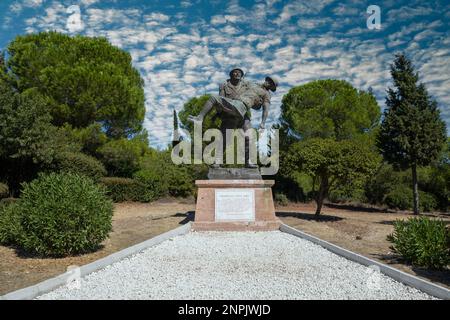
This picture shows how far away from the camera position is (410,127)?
20562mm

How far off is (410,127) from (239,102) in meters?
14.6

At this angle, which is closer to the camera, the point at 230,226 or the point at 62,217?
the point at 62,217

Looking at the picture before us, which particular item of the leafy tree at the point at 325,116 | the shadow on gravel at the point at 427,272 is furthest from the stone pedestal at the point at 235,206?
the leafy tree at the point at 325,116

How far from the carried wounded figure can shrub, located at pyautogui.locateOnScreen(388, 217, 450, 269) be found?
4767 millimetres

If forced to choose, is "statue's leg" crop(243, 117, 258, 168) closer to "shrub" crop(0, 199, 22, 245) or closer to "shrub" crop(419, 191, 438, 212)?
"shrub" crop(0, 199, 22, 245)

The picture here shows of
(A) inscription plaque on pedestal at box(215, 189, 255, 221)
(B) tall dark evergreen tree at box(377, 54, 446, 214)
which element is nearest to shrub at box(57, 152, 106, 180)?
(A) inscription plaque on pedestal at box(215, 189, 255, 221)

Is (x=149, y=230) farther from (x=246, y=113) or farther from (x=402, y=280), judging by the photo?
(x=402, y=280)

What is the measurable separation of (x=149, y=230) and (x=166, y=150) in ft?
56.5

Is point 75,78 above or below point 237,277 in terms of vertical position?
above

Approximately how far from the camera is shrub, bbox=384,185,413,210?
22469mm

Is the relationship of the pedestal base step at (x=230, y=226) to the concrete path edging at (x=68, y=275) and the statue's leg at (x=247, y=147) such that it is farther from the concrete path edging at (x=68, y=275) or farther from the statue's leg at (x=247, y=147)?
the statue's leg at (x=247, y=147)

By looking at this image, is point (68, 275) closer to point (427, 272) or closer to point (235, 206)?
point (427, 272)

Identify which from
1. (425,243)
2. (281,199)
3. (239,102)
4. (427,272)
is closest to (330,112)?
A: (281,199)
